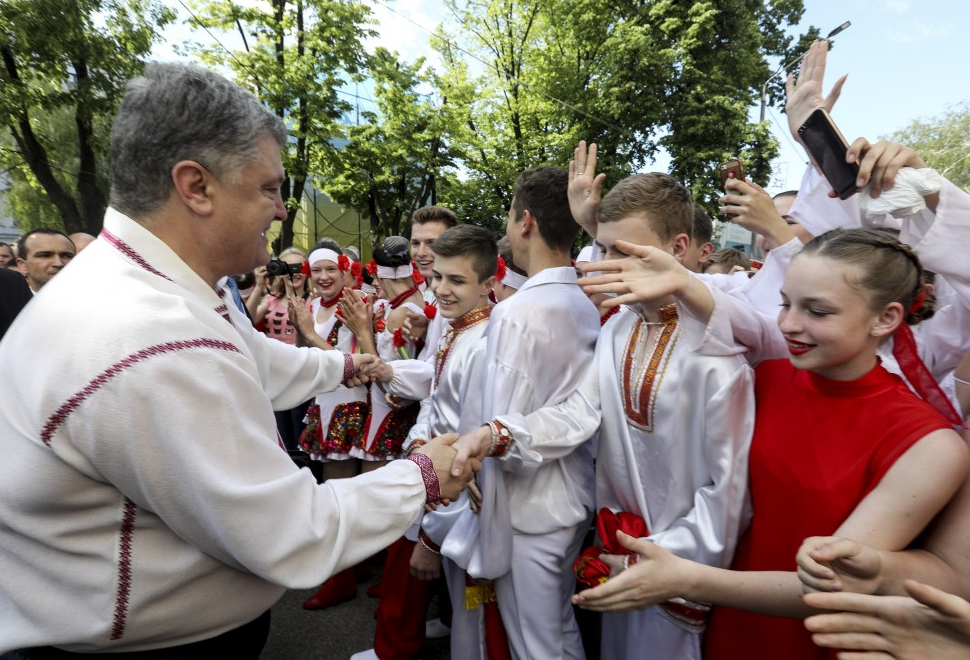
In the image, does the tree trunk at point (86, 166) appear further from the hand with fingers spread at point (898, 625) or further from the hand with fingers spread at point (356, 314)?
the hand with fingers spread at point (898, 625)

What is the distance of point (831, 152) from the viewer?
1.69m

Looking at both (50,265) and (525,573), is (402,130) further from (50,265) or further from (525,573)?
(525,573)

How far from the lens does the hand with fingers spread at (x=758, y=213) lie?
6.93 feet

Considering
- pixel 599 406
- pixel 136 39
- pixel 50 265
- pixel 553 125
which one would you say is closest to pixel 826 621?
pixel 599 406

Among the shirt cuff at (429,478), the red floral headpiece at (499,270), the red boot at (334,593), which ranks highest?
the red floral headpiece at (499,270)

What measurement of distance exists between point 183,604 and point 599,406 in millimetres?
1463

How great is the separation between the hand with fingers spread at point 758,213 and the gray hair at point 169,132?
169cm

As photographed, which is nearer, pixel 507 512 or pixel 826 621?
pixel 826 621

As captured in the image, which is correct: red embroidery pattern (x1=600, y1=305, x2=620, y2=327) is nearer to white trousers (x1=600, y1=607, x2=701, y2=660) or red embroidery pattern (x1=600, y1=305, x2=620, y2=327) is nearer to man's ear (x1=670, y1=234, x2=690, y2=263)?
man's ear (x1=670, y1=234, x2=690, y2=263)

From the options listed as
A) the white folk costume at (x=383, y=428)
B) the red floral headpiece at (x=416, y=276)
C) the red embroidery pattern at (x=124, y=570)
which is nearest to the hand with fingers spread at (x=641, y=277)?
the red embroidery pattern at (x=124, y=570)

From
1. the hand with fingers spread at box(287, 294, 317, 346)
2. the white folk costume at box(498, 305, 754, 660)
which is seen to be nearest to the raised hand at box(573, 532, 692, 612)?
the white folk costume at box(498, 305, 754, 660)

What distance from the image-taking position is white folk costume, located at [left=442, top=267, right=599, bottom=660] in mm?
2096

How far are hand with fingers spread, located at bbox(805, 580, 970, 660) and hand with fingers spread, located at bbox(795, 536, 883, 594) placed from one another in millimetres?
77

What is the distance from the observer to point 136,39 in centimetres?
1369
